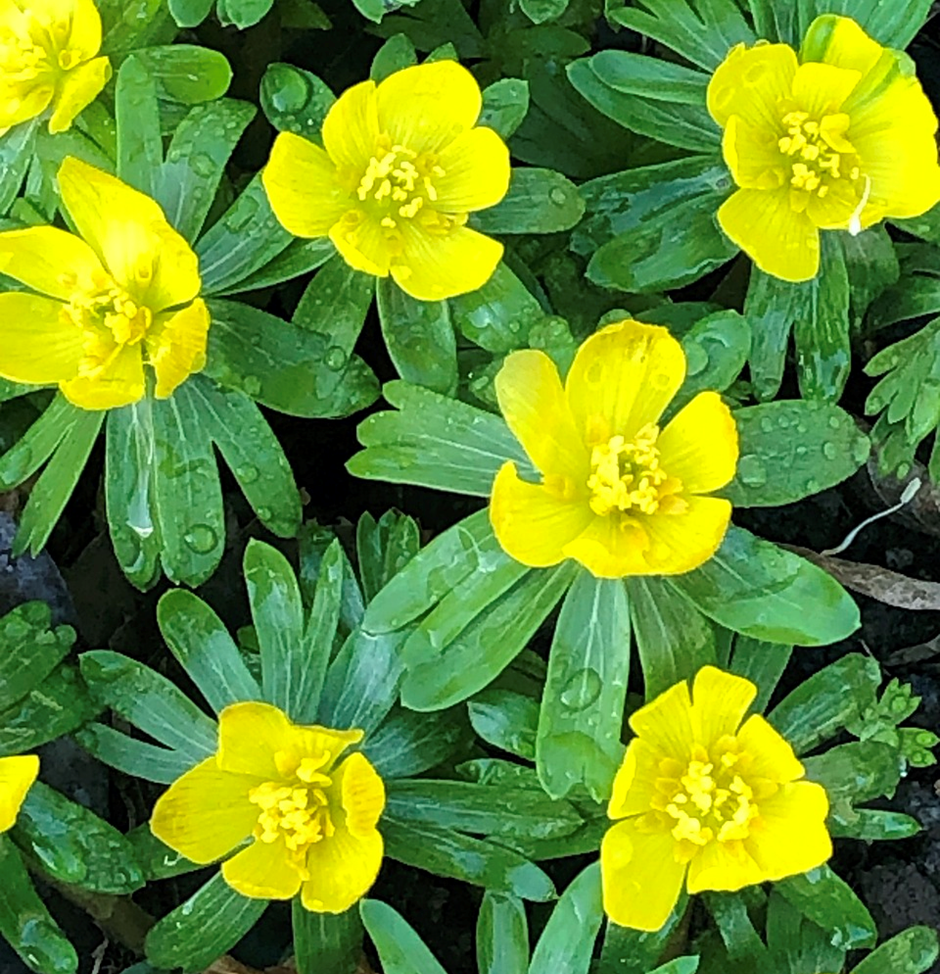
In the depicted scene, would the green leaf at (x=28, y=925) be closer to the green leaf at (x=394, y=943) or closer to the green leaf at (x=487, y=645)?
the green leaf at (x=394, y=943)

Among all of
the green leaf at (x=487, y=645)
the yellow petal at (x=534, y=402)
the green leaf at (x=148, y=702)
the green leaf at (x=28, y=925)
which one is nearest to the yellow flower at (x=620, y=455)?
the yellow petal at (x=534, y=402)

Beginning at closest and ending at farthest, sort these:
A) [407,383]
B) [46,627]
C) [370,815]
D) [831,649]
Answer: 1. [370,815]
2. [407,383]
3. [46,627]
4. [831,649]

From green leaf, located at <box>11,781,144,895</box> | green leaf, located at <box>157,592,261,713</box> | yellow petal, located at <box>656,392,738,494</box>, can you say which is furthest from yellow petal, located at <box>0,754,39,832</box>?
yellow petal, located at <box>656,392,738,494</box>

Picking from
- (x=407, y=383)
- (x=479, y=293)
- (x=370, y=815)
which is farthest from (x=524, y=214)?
(x=370, y=815)

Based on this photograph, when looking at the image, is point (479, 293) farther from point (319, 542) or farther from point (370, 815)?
point (370, 815)

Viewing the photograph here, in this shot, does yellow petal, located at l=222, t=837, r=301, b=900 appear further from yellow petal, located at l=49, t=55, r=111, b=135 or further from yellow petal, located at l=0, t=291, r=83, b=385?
yellow petal, located at l=49, t=55, r=111, b=135
